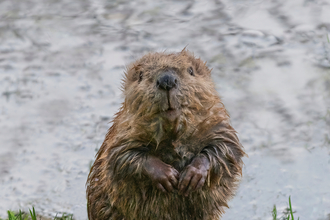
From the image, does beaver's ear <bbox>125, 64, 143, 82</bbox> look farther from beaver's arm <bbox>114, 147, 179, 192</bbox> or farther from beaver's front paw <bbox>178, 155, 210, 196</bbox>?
beaver's front paw <bbox>178, 155, 210, 196</bbox>

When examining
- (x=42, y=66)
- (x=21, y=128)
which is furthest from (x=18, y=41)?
(x=21, y=128)

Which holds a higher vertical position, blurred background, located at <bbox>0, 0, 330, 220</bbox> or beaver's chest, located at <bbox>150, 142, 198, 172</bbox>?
beaver's chest, located at <bbox>150, 142, 198, 172</bbox>

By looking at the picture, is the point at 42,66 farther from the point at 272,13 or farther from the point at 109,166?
the point at 109,166

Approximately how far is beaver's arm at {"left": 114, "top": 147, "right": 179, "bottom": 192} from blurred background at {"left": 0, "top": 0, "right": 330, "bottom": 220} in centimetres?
167

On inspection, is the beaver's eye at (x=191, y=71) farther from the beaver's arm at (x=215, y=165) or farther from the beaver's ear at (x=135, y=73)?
the beaver's arm at (x=215, y=165)

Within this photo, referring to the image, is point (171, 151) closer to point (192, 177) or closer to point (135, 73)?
point (192, 177)

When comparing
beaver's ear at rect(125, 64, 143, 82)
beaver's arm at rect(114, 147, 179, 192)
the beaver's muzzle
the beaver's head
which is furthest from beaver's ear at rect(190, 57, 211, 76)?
beaver's arm at rect(114, 147, 179, 192)

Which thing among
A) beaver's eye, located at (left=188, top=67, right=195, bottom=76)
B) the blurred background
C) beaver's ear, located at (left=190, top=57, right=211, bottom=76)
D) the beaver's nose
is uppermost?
the beaver's nose

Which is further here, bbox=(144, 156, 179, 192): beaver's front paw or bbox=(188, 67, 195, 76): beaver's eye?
bbox=(188, 67, 195, 76): beaver's eye

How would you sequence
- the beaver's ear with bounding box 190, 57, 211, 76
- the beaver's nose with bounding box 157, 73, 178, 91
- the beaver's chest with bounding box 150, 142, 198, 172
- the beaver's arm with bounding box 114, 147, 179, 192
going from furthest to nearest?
the beaver's ear with bounding box 190, 57, 211, 76
the beaver's chest with bounding box 150, 142, 198, 172
the beaver's arm with bounding box 114, 147, 179, 192
the beaver's nose with bounding box 157, 73, 178, 91

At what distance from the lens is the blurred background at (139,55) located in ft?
16.0

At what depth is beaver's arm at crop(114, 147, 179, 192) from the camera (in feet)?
9.12

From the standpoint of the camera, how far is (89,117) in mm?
5898

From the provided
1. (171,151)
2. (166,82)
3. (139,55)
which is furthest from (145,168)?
(139,55)
